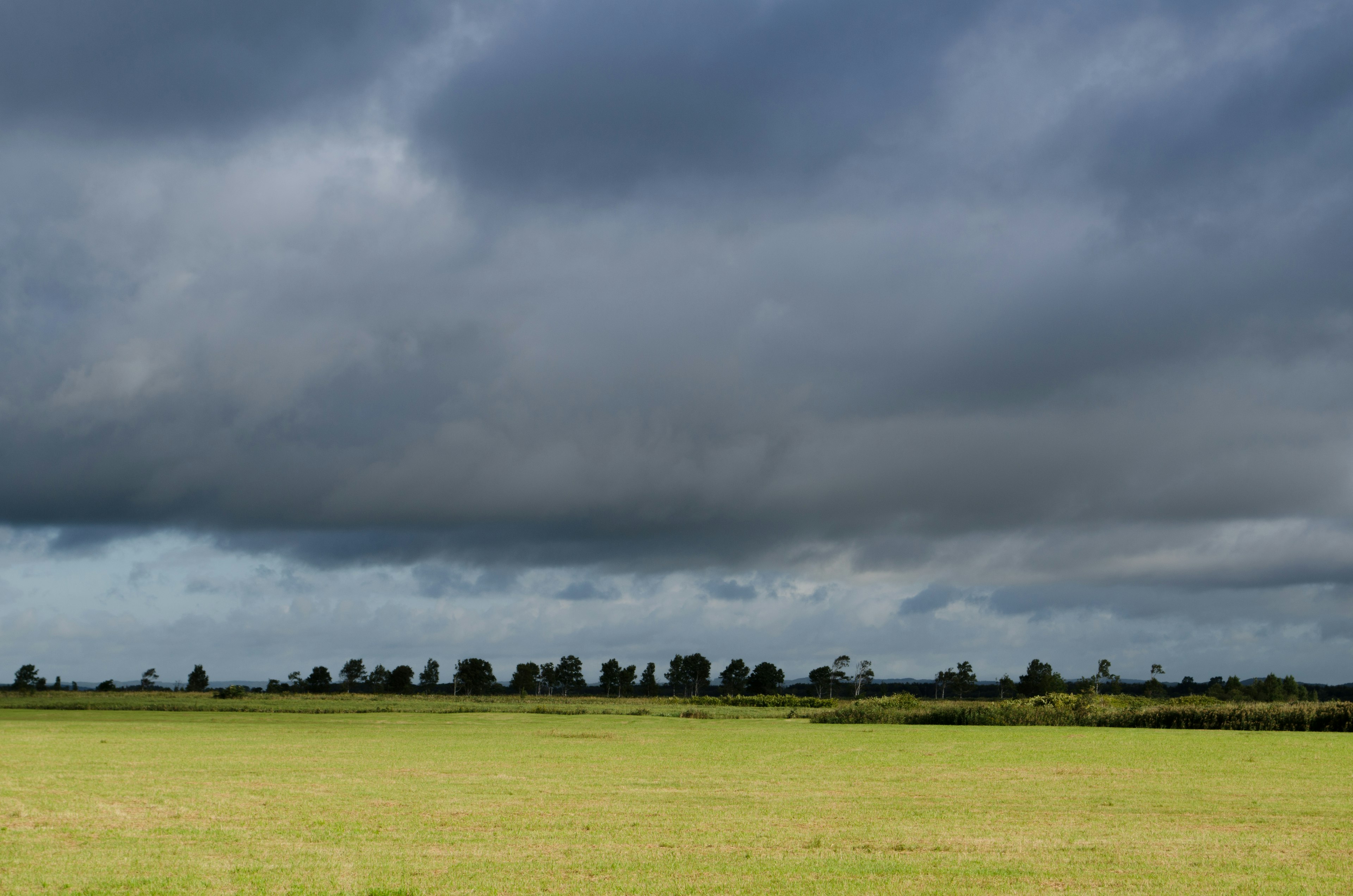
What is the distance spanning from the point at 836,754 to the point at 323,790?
2720 cm

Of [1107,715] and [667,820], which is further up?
[667,820]

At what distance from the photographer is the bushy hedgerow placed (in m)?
75.9

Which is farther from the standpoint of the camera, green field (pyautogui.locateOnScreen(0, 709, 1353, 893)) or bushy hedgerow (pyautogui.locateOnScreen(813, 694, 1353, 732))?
bushy hedgerow (pyautogui.locateOnScreen(813, 694, 1353, 732))

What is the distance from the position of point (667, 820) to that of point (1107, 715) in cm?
A: 7563

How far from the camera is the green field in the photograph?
17594mm

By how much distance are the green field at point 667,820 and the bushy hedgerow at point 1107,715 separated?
101 feet

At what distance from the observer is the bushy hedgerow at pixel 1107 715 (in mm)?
75938

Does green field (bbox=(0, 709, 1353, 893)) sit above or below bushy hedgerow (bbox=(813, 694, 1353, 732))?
above

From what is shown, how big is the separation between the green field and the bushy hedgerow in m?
30.7

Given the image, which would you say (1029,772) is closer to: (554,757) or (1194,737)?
(554,757)

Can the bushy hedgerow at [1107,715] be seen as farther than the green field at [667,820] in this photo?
Yes

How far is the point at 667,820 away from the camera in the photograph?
81.6ft

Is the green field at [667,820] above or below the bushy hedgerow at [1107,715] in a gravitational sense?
above

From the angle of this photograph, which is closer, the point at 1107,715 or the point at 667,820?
the point at 667,820
